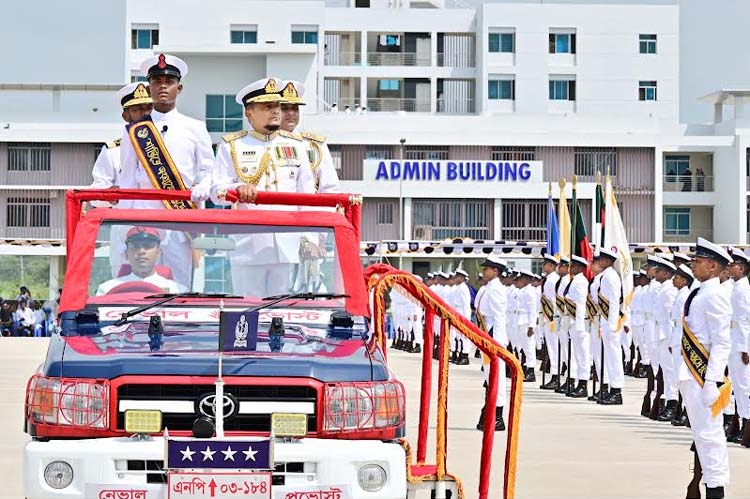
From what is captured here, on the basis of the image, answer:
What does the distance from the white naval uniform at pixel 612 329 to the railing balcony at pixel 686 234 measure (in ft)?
140

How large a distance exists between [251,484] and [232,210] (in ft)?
7.18

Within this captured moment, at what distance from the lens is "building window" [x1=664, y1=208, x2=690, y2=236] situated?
63031mm

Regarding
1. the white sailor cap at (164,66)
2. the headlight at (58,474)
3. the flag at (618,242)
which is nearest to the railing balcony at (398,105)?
the flag at (618,242)

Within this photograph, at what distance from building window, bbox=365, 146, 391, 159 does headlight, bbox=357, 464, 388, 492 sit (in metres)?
53.3

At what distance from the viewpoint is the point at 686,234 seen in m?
63.4

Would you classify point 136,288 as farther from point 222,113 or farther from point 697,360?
A: point 222,113

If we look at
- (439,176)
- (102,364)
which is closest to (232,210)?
(102,364)

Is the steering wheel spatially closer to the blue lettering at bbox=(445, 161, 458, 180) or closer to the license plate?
the license plate

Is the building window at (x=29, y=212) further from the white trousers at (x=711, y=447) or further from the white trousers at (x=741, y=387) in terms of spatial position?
the white trousers at (x=711, y=447)

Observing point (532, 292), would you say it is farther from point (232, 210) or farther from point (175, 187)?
point (232, 210)

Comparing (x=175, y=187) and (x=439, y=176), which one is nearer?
(x=175, y=187)

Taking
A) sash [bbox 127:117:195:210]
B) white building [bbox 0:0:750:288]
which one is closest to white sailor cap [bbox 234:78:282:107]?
sash [bbox 127:117:195:210]

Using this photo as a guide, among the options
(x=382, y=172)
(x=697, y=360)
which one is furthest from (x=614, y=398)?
(x=382, y=172)

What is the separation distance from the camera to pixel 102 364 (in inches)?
266
